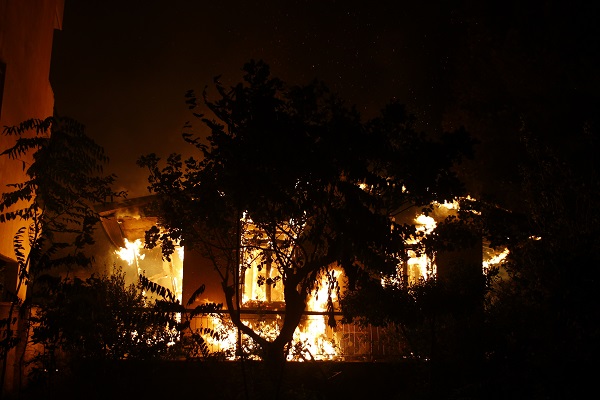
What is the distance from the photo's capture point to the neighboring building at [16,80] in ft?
33.3

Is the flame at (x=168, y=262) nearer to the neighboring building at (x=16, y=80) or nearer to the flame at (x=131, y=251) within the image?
the flame at (x=131, y=251)

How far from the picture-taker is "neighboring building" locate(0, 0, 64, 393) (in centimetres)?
1016

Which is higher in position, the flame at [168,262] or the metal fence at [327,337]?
the flame at [168,262]

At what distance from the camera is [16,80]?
444 inches

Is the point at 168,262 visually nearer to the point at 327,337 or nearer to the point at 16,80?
the point at 327,337

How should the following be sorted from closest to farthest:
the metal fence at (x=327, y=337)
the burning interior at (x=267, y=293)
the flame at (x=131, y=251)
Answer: the burning interior at (x=267, y=293) → the metal fence at (x=327, y=337) → the flame at (x=131, y=251)

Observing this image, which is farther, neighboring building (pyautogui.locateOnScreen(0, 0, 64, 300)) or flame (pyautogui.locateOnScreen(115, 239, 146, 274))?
flame (pyautogui.locateOnScreen(115, 239, 146, 274))

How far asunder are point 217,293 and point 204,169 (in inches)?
270

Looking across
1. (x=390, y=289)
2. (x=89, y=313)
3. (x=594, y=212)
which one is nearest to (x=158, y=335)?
(x=89, y=313)

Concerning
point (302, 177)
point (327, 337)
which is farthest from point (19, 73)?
point (327, 337)

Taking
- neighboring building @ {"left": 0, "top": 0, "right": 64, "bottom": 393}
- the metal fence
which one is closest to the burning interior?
the metal fence

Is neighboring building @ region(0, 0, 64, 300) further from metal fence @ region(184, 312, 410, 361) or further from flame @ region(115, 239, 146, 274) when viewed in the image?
flame @ region(115, 239, 146, 274)

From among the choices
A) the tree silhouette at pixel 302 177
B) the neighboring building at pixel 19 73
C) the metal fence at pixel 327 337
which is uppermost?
the neighboring building at pixel 19 73

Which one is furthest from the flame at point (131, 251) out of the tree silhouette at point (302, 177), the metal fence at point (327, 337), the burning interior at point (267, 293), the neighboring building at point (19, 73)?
the tree silhouette at point (302, 177)
